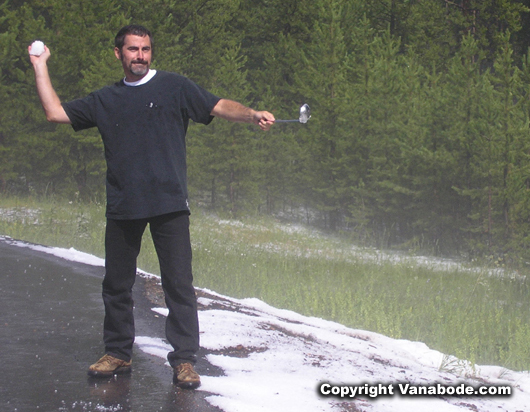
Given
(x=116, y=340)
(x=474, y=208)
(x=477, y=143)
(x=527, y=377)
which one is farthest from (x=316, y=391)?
(x=474, y=208)

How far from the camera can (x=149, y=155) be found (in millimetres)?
3705

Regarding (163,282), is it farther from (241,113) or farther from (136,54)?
(136,54)

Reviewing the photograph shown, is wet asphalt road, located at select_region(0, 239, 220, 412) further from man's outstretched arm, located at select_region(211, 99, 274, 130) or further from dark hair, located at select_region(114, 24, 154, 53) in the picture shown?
dark hair, located at select_region(114, 24, 154, 53)

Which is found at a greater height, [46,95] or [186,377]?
[46,95]

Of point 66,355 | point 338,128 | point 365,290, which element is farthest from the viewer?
point 338,128

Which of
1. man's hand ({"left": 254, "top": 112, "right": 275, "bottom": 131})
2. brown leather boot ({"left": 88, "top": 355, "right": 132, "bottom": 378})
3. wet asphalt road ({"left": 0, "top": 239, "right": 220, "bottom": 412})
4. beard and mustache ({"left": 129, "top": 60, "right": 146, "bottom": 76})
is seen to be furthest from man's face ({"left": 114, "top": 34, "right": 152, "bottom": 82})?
wet asphalt road ({"left": 0, "top": 239, "right": 220, "bottom": 412})

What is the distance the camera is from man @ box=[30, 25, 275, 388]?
12.1 ft

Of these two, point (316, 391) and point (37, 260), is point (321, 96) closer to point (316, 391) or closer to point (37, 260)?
point (37, 260)

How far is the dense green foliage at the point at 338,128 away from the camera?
58.7 ft

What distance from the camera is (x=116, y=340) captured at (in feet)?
12.9

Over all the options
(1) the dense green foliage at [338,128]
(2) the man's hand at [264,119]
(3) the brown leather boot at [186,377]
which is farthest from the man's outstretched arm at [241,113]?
(1) the dense green foliage at [338,128]

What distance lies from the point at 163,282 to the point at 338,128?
63.0ft

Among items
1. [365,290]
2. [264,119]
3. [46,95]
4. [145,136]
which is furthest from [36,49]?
[365,290]

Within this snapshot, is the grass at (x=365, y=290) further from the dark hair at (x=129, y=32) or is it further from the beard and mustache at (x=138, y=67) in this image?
the dark hair at (x=129, y=32)
